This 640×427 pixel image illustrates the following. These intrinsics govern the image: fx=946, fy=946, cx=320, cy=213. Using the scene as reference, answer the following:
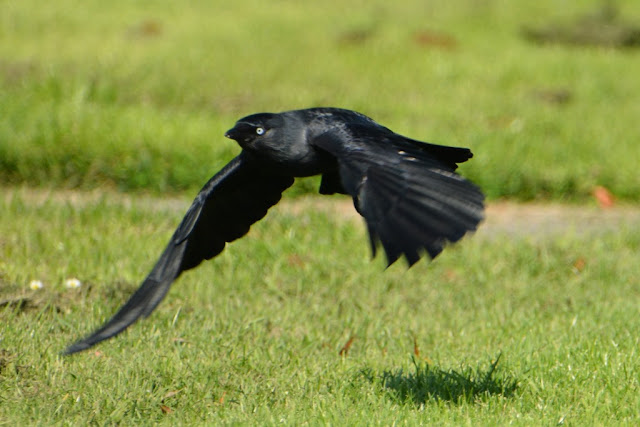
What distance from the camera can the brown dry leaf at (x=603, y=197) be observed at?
711 cm

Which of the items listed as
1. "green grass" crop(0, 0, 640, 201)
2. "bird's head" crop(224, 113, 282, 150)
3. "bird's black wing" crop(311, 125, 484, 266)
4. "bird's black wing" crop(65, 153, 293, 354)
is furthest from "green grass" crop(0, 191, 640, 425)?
"bird's head" crop(224, 113, 282, 150)

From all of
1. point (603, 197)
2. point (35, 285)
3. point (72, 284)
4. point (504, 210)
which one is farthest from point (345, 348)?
point (603, 197)

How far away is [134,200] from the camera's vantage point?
631 centimetres

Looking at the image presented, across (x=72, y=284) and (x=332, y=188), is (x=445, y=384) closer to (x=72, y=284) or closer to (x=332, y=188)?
(x=332, y=188)

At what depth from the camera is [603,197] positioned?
23.5 feet

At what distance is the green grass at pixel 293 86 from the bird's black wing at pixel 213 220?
303cm

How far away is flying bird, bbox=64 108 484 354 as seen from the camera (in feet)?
9.67

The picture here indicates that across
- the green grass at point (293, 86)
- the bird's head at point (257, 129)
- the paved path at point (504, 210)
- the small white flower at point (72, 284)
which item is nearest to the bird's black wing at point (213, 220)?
the bird's head at point (257, 129)

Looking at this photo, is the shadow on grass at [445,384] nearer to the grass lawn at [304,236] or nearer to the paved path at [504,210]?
the grass lawn at [304,236]

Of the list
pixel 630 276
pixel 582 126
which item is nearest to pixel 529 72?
pixel 582 126

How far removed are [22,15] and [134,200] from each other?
16.8 ft

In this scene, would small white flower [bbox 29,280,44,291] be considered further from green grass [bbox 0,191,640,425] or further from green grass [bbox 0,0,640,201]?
green grass [bbox 0,0,640,201]

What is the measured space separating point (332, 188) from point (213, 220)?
0.51 meters

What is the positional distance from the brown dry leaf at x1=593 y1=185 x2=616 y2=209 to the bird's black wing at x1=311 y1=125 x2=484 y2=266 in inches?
163
